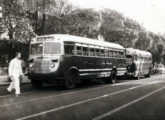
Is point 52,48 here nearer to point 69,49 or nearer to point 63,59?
point 63,59

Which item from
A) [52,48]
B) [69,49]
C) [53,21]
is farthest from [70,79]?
[53,21]

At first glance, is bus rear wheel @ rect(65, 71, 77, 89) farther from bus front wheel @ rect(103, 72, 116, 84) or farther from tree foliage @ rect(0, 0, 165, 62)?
bus front wheel @ rect(103, 72, 116, 84)

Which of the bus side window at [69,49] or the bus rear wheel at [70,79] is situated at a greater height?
the bus side window at [69,49]

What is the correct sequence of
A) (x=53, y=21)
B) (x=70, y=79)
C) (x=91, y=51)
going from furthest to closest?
(x=53, y=21) < (x=91, y=51) < (x=70, y=79)

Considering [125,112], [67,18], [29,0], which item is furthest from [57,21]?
[125,112]

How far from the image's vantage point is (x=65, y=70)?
63.7 feet

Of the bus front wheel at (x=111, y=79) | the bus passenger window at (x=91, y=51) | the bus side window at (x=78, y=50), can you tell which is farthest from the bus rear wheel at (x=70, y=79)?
the bus front wheel at (x=111, y=79)

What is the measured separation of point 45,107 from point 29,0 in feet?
51.4

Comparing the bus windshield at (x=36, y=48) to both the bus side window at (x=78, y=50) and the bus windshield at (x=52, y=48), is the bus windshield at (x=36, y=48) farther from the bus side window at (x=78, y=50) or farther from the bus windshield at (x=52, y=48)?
the bus side window at (x=78, y=50)

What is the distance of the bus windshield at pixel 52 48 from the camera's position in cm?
1952

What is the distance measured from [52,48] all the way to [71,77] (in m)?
1.82

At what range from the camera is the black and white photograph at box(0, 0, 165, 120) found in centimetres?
1125

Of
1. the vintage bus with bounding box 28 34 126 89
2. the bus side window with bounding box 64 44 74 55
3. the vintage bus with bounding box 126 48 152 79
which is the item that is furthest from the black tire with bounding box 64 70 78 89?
the vintage bus with bounding box 126 48 152 79

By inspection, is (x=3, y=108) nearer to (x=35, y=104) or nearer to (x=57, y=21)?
(x=35, y=104)
